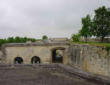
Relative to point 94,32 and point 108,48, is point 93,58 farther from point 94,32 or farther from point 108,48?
point 94,32

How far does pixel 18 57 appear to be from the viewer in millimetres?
21562

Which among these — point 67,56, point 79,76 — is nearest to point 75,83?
point 79,76

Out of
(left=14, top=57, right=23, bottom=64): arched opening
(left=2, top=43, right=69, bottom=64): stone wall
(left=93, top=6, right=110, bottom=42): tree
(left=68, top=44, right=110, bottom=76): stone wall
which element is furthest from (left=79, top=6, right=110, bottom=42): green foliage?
(left=14, top=57, right=23, bottom=64): arched opening

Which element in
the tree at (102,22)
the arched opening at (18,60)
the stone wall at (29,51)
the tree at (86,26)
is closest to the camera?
the stone wall at (29,51)

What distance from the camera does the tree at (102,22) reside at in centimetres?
2053

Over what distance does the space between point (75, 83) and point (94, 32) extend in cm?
1951

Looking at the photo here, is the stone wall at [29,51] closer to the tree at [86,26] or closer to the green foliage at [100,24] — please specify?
the tree at [86,26]

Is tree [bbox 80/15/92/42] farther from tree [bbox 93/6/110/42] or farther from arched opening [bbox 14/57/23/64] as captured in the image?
arched opening [bbox 14/57/23/64]

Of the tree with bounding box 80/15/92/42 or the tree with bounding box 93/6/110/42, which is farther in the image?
the tree with bounding box 80/15/92/42

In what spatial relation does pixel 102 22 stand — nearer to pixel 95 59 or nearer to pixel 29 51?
pixel 95 59

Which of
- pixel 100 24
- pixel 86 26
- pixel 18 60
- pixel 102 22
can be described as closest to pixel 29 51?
pixel 18 60

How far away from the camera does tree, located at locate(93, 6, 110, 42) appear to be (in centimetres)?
2053

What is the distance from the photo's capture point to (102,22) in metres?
20.7

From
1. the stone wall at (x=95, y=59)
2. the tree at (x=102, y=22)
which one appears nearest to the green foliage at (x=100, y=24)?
the tree at (x=102, y=22)
